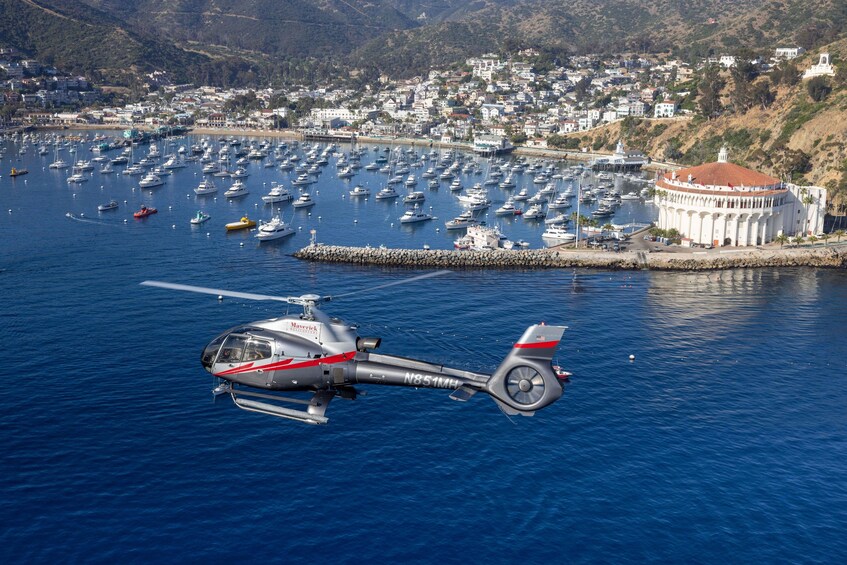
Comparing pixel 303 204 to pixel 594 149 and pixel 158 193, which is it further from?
pixel 594 149

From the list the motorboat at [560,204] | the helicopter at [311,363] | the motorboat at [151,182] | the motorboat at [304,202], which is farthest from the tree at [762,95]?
the helicopter at [311,363]

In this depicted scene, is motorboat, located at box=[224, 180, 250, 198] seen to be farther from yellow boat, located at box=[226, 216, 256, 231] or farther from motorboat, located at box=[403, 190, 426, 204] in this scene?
motorboat, located at box=[403, 190, 426, 204]

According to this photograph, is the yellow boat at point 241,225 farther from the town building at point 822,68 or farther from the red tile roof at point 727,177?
the town building at point 822,68

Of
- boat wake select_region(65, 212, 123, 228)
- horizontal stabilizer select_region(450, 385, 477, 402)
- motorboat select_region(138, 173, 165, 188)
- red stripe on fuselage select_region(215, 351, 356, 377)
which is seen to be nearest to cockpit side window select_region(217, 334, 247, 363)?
red stripe on fuselage select_region(215, 351, 356, 377)

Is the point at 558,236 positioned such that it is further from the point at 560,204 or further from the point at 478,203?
the point at 478,203

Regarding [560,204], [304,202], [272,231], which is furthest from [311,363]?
[560,204]

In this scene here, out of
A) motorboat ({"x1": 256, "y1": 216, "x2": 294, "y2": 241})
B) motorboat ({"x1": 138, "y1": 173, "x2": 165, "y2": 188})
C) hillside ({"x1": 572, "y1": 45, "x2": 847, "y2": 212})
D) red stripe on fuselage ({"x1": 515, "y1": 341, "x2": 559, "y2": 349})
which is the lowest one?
motorboat ({"x1": 256, "y1": 216, "x2": 294, "y2": 241})

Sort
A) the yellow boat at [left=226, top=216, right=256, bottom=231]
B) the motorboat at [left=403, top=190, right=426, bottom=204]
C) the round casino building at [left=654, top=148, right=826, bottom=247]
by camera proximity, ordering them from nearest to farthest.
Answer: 1. the round casino building at [left=654, top=148, right=826, bottom=247]
2. the yellow boat at [left=226, top=216, right=256, bottom=231]
3. the motorboat at [left=403, top=190, right=426, bottom=204]
